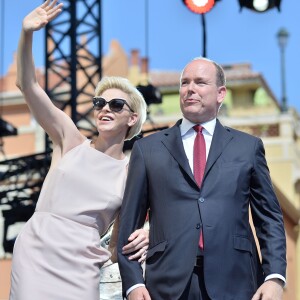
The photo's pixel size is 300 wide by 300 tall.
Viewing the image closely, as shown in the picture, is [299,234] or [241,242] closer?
[241,242]

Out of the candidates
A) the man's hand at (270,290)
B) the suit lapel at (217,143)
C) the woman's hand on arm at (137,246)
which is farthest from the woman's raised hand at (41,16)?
the man's hand at (270,290)

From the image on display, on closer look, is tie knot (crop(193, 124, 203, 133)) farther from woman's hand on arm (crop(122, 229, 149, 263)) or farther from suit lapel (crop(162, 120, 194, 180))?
woman's hand on arm (crop(122, 229, 149, 263))

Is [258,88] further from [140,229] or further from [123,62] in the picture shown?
[140,229]

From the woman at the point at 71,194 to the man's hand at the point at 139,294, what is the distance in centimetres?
19

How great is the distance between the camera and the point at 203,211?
171 inches

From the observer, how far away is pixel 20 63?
4.78 m

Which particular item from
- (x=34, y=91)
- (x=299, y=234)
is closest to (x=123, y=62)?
(x=299, y=234)

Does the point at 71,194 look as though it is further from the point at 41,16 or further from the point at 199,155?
the point at 41,16

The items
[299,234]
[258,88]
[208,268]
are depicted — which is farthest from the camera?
[258,88]

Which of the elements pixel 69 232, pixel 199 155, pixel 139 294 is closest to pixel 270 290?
pixel 139 294

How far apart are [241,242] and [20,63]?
124cm

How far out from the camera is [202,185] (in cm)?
439

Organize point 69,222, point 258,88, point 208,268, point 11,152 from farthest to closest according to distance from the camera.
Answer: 1. point 258,88
2. point 11,152
3. point 69,222
4. point 208,268

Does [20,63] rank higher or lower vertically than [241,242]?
higher
